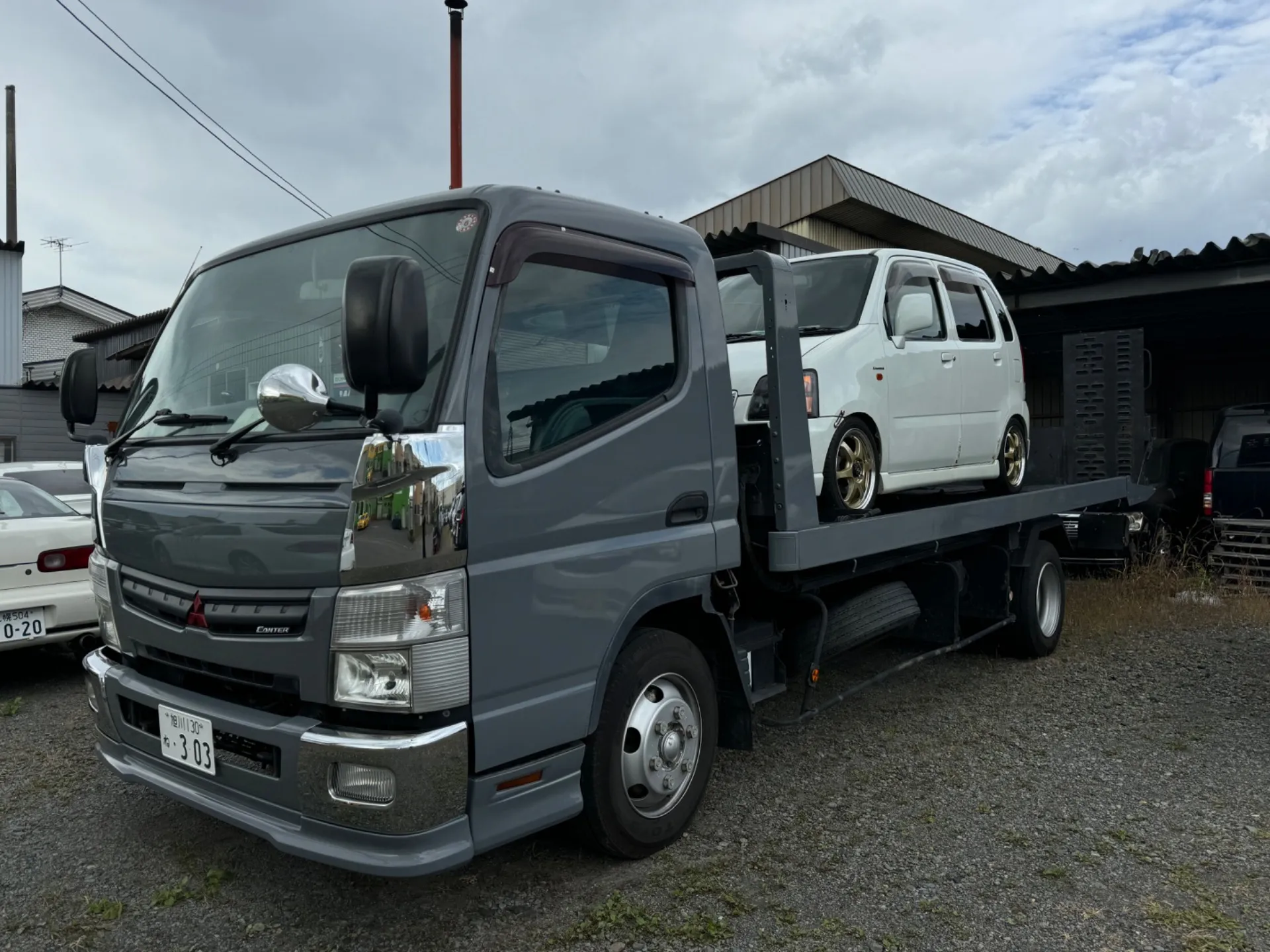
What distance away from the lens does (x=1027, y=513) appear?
A: 5883 mm

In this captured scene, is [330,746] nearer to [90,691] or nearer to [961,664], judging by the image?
[90,691]

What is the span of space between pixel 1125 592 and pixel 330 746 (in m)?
7.67

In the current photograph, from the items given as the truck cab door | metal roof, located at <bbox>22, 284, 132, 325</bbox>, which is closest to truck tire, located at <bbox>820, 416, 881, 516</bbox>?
the truck cab door

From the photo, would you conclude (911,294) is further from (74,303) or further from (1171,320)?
(74,303)

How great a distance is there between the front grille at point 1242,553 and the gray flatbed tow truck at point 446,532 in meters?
6.87

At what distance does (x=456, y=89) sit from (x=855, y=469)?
6720mm

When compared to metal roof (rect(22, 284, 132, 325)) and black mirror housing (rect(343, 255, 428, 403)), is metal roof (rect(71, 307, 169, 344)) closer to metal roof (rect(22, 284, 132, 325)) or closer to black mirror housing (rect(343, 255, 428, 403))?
metal roof (rect(22, 284, 132, 325))

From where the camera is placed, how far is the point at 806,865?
348 cm

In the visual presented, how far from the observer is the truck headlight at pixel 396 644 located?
8.53 feet

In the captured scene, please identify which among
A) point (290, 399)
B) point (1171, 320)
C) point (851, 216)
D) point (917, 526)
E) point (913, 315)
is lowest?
point (917, 526)

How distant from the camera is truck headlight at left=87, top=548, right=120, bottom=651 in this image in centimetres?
338

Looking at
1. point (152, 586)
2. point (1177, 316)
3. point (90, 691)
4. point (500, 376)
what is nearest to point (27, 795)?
point (90, 691)

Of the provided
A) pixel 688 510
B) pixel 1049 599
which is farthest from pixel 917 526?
pixel 1049 599

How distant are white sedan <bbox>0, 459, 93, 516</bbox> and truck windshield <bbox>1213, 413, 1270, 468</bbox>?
33.0 feet
